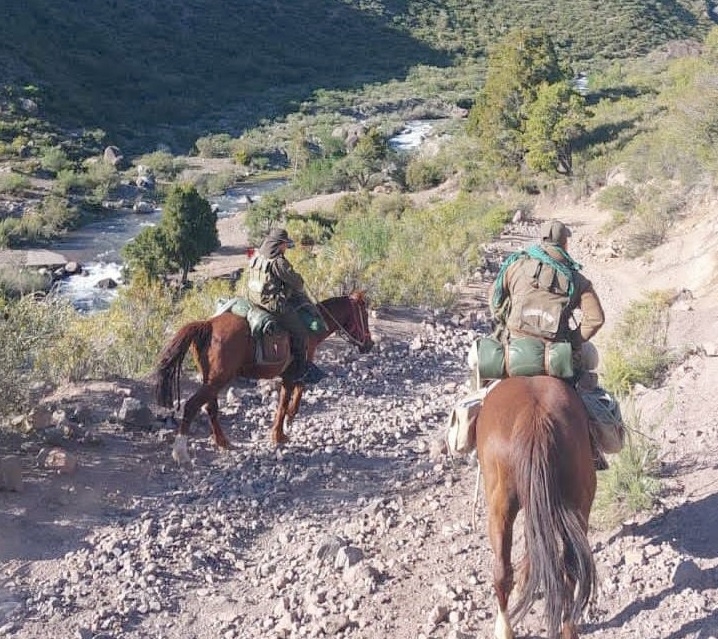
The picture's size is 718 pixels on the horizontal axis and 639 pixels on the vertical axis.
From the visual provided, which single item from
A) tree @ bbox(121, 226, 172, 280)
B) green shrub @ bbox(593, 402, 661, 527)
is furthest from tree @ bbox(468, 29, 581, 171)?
green shrub @ bbox(593, 402, 661, 527)

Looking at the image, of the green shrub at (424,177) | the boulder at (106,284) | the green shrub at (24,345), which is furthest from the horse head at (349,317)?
the green shrub at (424,177)

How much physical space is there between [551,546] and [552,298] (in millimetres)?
1595

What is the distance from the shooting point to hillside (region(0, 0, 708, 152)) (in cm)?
5047

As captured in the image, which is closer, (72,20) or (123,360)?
(123,360)

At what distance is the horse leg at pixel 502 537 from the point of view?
4.04 m

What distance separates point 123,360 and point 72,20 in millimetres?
58942

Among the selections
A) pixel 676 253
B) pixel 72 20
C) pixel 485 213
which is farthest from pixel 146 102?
pixel 676 253

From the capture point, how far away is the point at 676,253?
14.8m

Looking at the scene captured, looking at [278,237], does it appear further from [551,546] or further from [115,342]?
[551,546]

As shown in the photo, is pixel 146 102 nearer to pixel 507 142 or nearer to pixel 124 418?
pixel 507 142

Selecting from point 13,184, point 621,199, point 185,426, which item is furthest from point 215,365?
point 13,184

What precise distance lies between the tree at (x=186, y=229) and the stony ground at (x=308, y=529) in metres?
14.6

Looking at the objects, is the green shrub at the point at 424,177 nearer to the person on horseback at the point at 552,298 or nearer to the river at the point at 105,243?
the river at the point at 105,243

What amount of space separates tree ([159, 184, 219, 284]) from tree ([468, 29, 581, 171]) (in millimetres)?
10386
